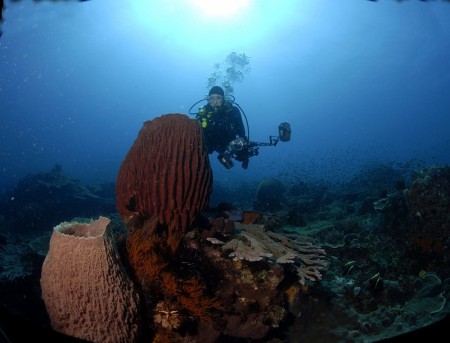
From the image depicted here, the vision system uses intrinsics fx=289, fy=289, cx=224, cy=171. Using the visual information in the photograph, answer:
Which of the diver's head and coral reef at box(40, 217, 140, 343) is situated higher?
the diver's head

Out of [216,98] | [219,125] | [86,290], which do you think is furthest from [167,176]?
[216,98]

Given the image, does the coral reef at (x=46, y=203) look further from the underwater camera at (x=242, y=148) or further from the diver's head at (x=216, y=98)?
the underwater camera at (x=242, y=148)

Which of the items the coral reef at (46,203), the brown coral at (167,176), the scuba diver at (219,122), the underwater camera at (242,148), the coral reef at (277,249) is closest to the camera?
the coral reef at (277,249)

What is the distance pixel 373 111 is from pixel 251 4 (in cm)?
7433

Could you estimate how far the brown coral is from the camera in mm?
4215

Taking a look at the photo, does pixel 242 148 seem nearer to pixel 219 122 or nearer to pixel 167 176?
pixel 219 122

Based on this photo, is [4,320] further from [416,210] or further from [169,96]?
[169,96]

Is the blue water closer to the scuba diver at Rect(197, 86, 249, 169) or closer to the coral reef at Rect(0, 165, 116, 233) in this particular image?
the scuba diver at Rect(197, 86, 249, 169)

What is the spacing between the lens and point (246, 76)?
117 m

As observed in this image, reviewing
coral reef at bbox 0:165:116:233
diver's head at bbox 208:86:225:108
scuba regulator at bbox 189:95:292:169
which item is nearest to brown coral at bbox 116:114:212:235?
scuba regulator at bbox 189:95:292:169

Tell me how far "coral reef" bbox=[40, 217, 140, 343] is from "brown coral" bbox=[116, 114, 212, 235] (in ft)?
4.32

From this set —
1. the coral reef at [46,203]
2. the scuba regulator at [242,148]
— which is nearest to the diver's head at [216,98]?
the scuba regulator at [242,148]

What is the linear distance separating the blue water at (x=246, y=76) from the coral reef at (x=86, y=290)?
1.87 m

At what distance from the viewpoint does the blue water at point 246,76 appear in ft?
156
